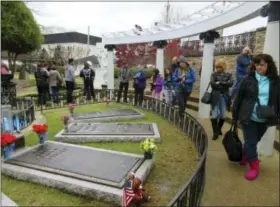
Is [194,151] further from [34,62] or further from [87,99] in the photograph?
[34,62]

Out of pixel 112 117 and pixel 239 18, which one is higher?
pixel 239 18

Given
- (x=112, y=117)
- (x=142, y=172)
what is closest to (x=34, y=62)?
(x=112, y=117)

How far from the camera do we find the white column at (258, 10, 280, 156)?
12.9 ft

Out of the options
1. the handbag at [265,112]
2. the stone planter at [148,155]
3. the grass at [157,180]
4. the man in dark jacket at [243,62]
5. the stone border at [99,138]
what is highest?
the man in dark jacket at [243,62]

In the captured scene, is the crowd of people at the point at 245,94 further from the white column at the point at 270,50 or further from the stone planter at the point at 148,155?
the stone planter at the point at 148,155

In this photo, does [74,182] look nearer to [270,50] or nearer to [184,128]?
[270,50]

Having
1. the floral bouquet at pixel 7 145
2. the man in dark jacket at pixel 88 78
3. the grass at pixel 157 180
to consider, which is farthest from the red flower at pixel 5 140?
the man in dark jacket at pixel 88 78

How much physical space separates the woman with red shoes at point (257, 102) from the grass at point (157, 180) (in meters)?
1.18

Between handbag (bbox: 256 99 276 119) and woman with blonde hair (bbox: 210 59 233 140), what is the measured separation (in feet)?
6.34

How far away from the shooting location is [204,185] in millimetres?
3240

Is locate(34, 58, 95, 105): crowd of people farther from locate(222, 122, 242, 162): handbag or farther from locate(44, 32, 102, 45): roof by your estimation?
locate(44, 32, 102, 45): roof

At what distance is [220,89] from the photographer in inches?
202

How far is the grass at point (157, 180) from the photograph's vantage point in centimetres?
360

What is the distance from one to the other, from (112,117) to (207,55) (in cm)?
350
